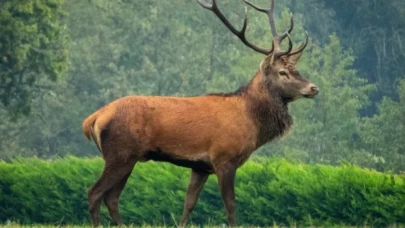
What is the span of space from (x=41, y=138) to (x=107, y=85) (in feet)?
12.4

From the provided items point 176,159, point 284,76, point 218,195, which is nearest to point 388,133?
point 218,195

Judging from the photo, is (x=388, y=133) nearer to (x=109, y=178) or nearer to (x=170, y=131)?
(x=170, y=131)

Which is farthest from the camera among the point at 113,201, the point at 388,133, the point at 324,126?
the point at 324,126

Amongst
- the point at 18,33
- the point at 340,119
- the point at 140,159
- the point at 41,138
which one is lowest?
the point at 41,138

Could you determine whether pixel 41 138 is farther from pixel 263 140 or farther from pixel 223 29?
pixel 263 140

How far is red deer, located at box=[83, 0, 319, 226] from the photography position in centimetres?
1691

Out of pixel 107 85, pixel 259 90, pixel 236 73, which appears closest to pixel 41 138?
pixel 107 85

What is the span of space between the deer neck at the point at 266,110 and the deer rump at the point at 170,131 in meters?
0.32

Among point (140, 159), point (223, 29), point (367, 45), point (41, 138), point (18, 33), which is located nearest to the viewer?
point (140, 159)

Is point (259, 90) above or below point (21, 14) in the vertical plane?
above

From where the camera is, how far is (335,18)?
2643 inches

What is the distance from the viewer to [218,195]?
2186 cm

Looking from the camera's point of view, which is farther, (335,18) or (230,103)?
(335,18)

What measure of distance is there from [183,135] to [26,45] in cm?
1827
